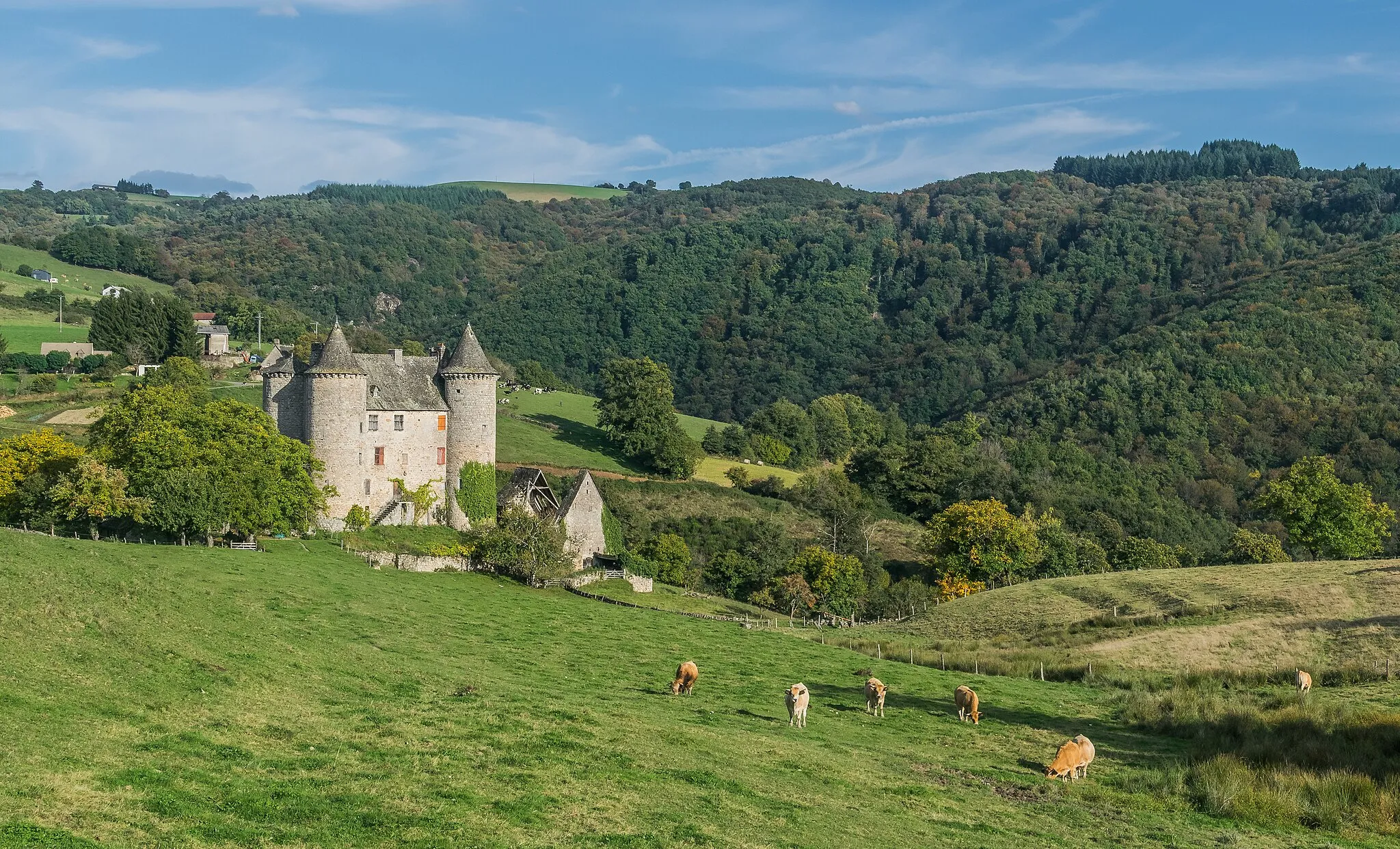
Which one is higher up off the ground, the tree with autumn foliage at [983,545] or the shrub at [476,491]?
the shrub at [476,491]

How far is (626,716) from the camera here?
24.5 metres

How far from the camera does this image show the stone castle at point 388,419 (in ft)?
190

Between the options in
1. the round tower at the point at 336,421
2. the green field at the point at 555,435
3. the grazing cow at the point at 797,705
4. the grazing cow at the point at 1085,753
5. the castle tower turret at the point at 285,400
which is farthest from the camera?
the green field at the point at 555,435

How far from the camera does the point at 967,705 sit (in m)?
29.2

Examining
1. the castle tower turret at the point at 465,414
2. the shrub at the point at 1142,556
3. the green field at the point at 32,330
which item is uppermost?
the green field at the point at 32,330

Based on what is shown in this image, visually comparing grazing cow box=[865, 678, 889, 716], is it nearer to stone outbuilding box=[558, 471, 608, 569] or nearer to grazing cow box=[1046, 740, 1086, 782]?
grazing cow box=[1046, 740, 1086, 782]

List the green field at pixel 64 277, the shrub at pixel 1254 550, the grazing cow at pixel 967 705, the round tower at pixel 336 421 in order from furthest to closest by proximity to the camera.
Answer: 1. the green field at pixel 64 277
2. the shrub at pixel 1254 550
3. the round tower at pixel 336 421
4. the grazing cow at pixel 967 705

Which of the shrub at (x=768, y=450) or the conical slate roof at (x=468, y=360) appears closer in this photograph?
the conical slate roof at (x=468, y=360)

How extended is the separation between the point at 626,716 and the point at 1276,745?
13160 millimetres

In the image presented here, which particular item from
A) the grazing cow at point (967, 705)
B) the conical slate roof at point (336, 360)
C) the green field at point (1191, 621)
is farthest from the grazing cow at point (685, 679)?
the conical slate roof at point (336, 360)

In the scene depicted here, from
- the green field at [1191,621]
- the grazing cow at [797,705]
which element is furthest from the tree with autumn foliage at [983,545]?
the grazing cow at [797,705]

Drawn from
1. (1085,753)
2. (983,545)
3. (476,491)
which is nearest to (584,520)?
(476,491)

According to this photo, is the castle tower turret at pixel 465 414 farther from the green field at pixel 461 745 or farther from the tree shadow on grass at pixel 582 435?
the tree shadow on grass at pixel 582 435

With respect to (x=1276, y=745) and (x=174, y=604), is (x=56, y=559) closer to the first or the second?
(x=174, y=604)
